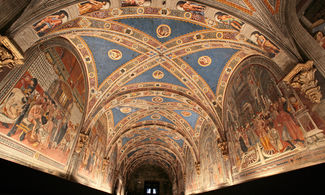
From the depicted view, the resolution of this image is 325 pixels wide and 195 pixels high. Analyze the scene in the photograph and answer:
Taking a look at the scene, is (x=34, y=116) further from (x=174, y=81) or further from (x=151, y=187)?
(x=151, y=187)

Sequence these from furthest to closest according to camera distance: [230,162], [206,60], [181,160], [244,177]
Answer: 1. [181,160]
2. [206,60]
3. [230,162]
4. [244,177]

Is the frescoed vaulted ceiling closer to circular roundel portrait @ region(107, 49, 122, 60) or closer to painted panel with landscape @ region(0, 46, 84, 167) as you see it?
circular roundel portrait @ region(107, 49, 122, 60)

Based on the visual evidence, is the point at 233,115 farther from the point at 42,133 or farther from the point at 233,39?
the point at 42,133

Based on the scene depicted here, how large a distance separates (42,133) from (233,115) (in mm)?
8767

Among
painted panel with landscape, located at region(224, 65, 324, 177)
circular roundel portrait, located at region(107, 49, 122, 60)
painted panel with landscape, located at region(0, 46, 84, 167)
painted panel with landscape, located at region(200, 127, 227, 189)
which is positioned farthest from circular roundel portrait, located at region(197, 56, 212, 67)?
painted panel with landscape, located at region(0, 46, 84, 167)

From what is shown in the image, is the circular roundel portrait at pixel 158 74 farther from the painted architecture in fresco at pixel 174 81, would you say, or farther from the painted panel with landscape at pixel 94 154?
the painted panel with landscape at pixel 94 154

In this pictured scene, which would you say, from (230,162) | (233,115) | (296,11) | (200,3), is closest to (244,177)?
(230,162)

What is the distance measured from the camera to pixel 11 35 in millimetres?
4191

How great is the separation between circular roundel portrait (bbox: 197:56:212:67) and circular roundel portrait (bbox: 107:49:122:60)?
4.66 m

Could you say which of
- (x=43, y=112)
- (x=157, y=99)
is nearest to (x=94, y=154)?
(x=157, y=99)

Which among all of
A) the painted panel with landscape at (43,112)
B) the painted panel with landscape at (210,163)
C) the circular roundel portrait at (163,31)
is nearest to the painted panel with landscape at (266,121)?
the painted panel with landscape at (210,163)

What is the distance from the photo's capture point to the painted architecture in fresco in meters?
4.66

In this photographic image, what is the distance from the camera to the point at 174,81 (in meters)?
11.2

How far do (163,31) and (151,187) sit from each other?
3088cm
